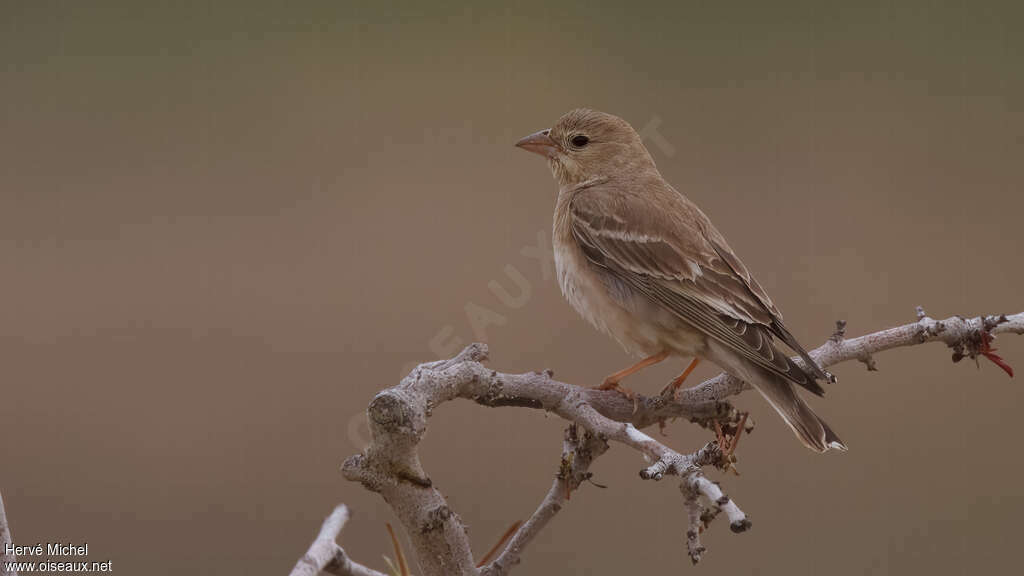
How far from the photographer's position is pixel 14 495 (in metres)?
7.36

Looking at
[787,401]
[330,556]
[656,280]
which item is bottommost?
[330,556]

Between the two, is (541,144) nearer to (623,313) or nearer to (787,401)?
(623,313)

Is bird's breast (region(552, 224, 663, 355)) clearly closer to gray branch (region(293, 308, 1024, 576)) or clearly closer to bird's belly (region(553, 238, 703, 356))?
bird's belly (region(553, 238, 703, 356))

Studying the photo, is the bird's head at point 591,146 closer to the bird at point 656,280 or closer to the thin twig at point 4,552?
the bird at point 656,280

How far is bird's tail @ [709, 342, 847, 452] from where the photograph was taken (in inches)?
145

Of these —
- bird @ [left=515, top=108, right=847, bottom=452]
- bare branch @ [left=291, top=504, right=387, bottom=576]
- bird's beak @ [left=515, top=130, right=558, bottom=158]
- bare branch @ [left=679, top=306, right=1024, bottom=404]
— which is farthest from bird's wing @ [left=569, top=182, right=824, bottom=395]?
bare branch @ [left=291, top=504, right=387, bottom=576]

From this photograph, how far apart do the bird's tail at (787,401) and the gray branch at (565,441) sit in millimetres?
386

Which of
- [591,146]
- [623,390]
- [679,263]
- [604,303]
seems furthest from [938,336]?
[591,146]

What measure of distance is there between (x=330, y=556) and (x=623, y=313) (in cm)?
275

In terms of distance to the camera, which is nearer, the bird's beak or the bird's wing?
the bird's wing

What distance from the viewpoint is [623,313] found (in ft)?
14.7

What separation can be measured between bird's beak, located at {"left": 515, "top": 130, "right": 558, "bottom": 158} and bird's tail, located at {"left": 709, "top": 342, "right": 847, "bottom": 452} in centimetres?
158

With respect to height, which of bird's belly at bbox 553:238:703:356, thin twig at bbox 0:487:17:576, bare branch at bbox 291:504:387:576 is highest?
bird's belly at bbox 553:238:703:356

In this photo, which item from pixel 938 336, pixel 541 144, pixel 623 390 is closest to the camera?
pixel 938 336
